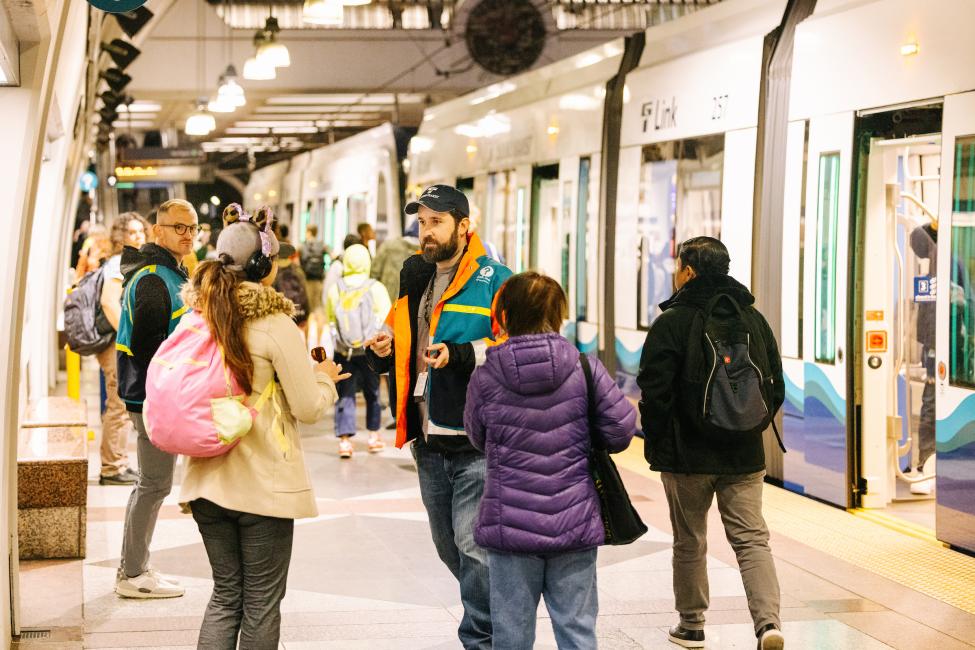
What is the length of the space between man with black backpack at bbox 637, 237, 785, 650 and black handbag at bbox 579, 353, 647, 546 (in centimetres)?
103

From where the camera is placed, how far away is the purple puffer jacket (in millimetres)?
4070

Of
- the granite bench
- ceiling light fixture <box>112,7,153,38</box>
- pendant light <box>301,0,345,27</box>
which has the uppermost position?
ceiling light fixture <box>112,7,153,38</box>

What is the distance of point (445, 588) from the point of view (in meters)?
6.55

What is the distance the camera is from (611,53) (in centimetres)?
1220

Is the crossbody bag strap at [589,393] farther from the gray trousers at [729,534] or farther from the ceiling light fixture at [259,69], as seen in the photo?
the ceiling light fixture at [259,69]

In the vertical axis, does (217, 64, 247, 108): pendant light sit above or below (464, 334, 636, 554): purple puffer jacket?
above

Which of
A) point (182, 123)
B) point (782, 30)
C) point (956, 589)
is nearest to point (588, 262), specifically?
point (782, 30)

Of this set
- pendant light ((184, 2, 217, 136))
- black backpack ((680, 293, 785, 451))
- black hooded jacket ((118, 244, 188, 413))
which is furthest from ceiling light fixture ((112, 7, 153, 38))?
black backpack ((680, 293, 785, 451))

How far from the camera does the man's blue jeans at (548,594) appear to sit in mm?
4160

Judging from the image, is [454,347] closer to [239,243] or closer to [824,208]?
[239,243]

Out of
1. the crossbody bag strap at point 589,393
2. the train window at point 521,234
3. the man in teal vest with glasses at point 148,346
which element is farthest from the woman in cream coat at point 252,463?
the train window at point 521,234

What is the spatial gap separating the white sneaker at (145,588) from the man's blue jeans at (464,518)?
6.28 ft

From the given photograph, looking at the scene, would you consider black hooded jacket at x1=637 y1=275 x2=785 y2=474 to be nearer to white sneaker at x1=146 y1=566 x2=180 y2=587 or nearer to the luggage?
white sneaker at x1=146 y1=566 x2=180 y2=587

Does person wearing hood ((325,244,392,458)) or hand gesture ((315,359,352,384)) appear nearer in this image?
hand gesture ((315,359,352,384))
